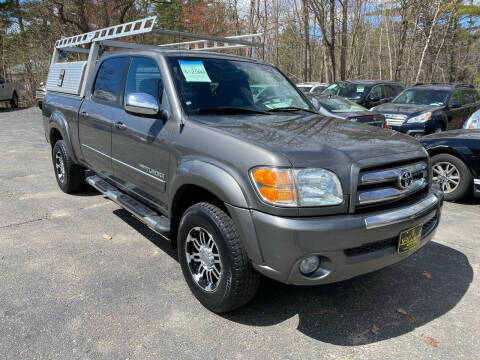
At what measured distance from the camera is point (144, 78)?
369 cm

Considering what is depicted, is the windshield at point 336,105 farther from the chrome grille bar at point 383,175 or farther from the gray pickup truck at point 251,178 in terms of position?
the chrome grille bar at point 383,175

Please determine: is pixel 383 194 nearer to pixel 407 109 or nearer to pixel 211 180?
pixel 211 180

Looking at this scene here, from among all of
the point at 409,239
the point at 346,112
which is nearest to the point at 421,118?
the point at 346,112

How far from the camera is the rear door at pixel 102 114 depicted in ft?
13.3

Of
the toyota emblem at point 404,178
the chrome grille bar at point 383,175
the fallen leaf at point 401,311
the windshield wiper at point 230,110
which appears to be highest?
the windshield wiper at point 230,110

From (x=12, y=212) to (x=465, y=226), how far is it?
571 cm

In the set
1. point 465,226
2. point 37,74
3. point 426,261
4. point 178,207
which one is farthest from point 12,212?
point 37,74

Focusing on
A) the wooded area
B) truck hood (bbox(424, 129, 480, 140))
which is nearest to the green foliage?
the wooded area

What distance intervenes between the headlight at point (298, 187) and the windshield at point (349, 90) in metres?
10.6

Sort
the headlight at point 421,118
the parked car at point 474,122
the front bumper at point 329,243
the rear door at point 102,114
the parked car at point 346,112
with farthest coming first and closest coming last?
the headlight at point 421,118 < the parked car at point 346,112 < the parked car at point 474,122 < the rear door at point 102,114 < the front bumper at point 329,243

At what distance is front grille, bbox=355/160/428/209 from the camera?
2473mm

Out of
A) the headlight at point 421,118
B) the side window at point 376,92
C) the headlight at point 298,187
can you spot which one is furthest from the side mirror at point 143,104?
the side window at point 376,92

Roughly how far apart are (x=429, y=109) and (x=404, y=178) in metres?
7.73

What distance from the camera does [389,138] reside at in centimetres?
300
